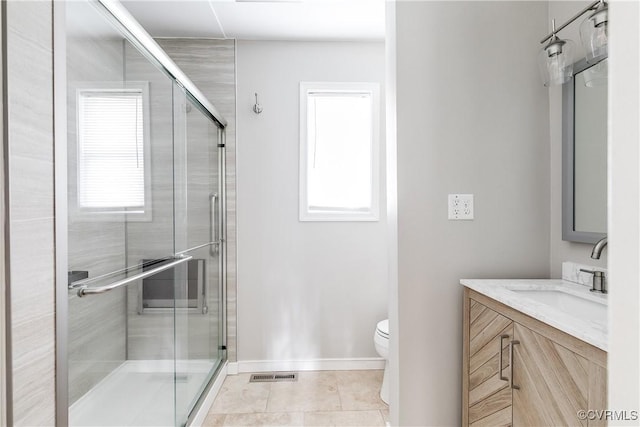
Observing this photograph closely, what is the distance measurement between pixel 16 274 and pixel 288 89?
2.27 m

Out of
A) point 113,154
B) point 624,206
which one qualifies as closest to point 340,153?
point 113,154

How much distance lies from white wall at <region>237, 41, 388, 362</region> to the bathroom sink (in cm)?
141

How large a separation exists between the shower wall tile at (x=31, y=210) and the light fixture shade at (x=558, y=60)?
5.20 feet

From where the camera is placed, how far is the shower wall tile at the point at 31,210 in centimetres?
80

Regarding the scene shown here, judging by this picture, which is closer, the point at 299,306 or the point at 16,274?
the point at 16,274

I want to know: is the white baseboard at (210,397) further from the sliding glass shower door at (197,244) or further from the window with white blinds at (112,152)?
the window with white blinds at (112,152)

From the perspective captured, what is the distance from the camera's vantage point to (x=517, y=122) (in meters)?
1.67

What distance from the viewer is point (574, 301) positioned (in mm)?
1321

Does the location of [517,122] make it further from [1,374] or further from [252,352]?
[252,352]

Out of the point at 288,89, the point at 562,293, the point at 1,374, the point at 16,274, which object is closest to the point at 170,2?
the point at 288,89

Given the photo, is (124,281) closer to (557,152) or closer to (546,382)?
(546,382)

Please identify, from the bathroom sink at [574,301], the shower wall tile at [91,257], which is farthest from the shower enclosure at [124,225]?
the bathroom sink at [574,301]

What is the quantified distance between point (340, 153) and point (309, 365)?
5.24 feet

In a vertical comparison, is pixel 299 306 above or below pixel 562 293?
below
